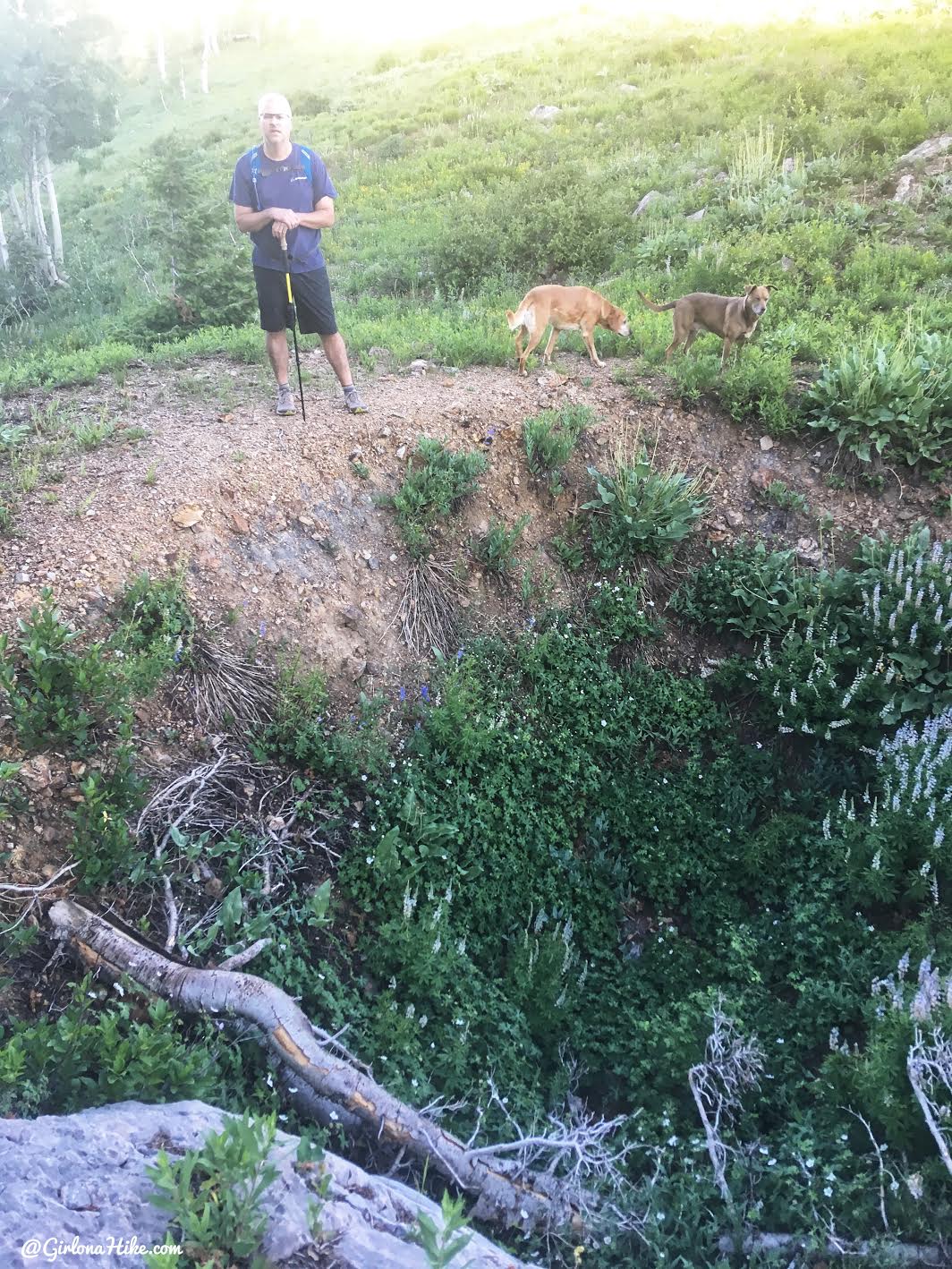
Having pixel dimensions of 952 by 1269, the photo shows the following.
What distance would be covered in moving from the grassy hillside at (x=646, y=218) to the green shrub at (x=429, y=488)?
2.11 metres

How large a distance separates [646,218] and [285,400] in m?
7.28

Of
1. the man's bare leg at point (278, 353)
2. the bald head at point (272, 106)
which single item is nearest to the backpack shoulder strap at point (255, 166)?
the bald head at point (272, 106)

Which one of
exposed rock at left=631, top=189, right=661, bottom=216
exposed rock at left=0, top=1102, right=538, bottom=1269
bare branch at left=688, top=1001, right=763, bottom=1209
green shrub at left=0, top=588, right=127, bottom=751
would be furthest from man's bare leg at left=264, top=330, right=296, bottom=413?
exposed rock at left=631, top=189, right=661, bottom=216

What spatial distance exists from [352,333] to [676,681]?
5211 millimetres

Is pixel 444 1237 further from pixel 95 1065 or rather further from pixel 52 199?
pixel 52 199

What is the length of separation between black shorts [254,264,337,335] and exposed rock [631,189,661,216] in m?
7.30

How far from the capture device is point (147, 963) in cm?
362

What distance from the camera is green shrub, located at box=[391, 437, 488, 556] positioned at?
6086mm

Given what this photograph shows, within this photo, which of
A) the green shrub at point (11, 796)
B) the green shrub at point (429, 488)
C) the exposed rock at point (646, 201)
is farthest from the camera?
the exposed rock at point (646, 201)

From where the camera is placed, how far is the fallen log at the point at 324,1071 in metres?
3.24

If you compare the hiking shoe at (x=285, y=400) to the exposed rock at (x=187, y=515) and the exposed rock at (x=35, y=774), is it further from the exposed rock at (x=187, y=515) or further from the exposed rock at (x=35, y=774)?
the exposed rock at (x=35, y=774)

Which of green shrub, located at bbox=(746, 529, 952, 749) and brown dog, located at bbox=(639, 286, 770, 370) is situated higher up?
brown dog, located at bbox=(639, 286, 770, 370)

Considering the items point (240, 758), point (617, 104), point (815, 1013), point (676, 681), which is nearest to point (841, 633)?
point (676, 681)

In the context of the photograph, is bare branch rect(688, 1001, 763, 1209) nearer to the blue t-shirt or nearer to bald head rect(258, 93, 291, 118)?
the blue t-shirt
